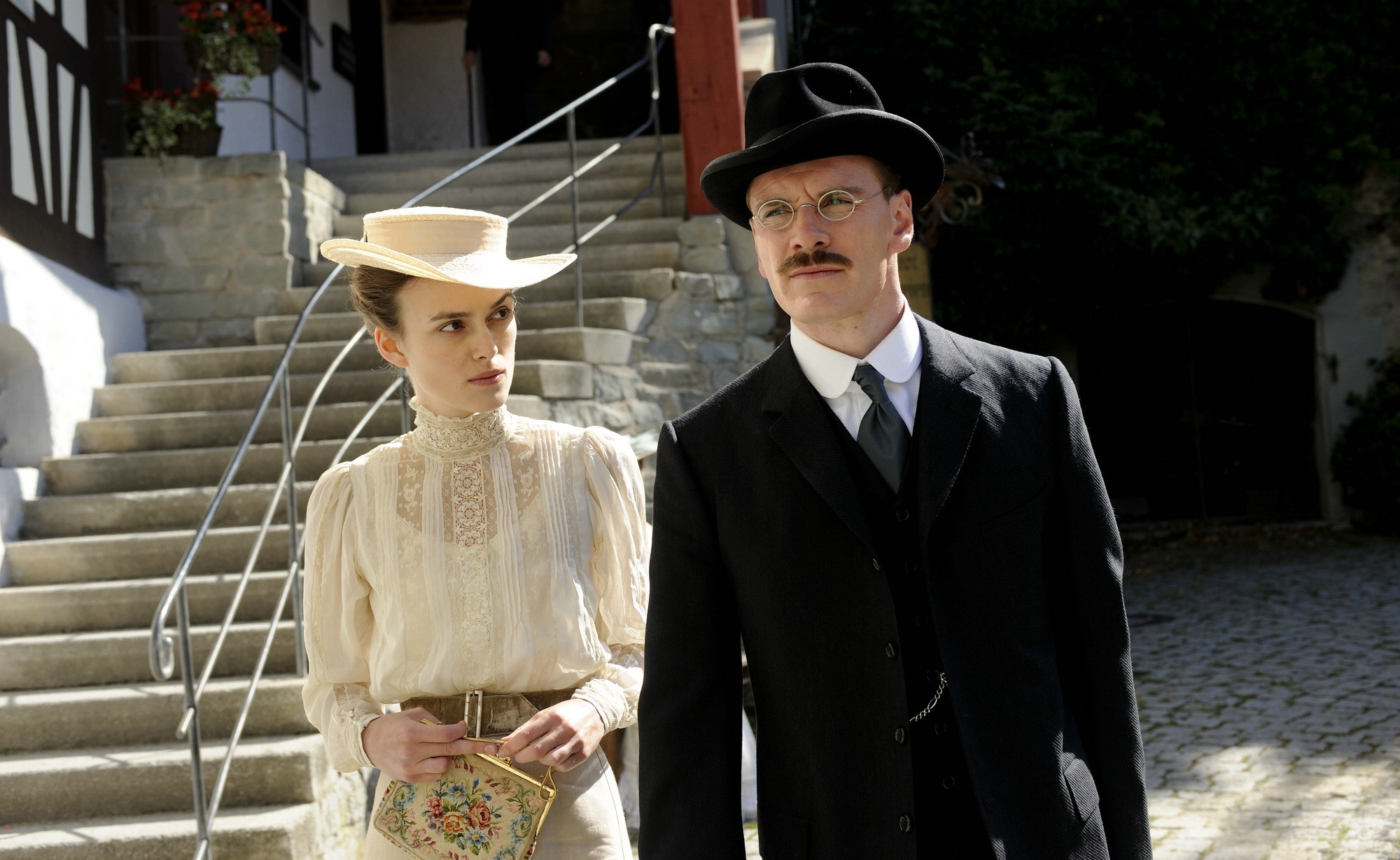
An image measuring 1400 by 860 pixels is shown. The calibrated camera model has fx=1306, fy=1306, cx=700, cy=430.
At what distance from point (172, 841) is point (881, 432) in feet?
10.7

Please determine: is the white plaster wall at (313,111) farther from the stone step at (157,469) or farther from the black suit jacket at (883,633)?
the black suit jacket at (883,633)

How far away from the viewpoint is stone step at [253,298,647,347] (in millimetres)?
6512

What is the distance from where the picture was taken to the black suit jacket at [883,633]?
1.62 metres

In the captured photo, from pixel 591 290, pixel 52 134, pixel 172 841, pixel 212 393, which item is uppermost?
pixel 52 134

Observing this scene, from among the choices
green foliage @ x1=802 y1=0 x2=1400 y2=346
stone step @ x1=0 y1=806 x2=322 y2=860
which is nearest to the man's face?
stone step @ x1=0 y1=806 x2=322 y2=860

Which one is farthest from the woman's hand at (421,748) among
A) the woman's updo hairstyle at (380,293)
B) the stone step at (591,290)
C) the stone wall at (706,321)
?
the stone step at (591,290)

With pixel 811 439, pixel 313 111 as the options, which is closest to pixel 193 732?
pixel 811 439

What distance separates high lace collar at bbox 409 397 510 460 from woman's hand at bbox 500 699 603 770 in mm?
458

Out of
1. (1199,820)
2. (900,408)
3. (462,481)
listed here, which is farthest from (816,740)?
(1199,820)

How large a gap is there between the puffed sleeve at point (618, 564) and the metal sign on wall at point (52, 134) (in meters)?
4.68

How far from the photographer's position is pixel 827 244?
1701 mm

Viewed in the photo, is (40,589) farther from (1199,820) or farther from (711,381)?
(1199,820)

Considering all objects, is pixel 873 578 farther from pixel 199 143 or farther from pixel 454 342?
pixel 199 143

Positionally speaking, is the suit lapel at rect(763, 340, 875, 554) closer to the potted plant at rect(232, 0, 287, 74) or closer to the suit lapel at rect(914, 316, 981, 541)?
the suit lapel at rect(914, 316, 981, 541)
